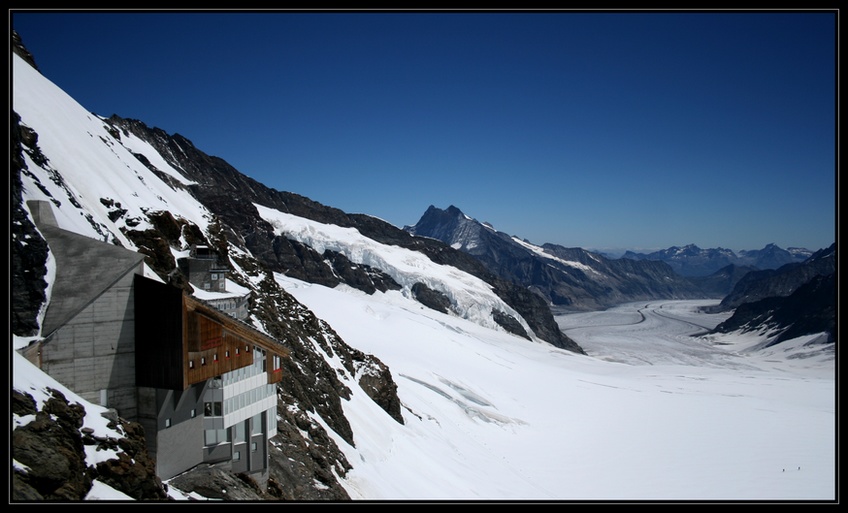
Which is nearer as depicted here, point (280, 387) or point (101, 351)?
point (101, 351)

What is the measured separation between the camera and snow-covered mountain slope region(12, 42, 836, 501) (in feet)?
93.3

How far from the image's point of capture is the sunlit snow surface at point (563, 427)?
36906mm

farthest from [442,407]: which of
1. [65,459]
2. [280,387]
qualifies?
[65,459]

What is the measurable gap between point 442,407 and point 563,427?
53.9 feet

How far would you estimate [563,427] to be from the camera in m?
63.5

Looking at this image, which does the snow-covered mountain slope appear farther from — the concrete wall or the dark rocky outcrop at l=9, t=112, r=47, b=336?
the concrete wall

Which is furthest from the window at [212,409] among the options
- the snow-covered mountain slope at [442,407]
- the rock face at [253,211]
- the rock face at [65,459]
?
the rock face at [253,211]

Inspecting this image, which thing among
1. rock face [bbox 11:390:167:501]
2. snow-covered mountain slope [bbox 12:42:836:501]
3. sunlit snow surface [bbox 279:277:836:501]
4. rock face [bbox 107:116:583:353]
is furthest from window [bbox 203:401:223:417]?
rock face [bbox 107:116:583:353]

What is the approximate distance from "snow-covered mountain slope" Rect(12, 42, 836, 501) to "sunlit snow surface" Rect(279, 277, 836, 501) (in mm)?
234

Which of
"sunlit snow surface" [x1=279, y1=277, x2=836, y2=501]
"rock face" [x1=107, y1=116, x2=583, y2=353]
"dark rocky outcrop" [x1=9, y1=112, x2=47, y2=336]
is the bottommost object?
"sunlit snow surface" [x1=279, y1=277, x2=836, y2=501]

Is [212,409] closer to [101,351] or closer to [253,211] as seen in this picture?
[101,351]

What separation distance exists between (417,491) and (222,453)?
15615 mm
